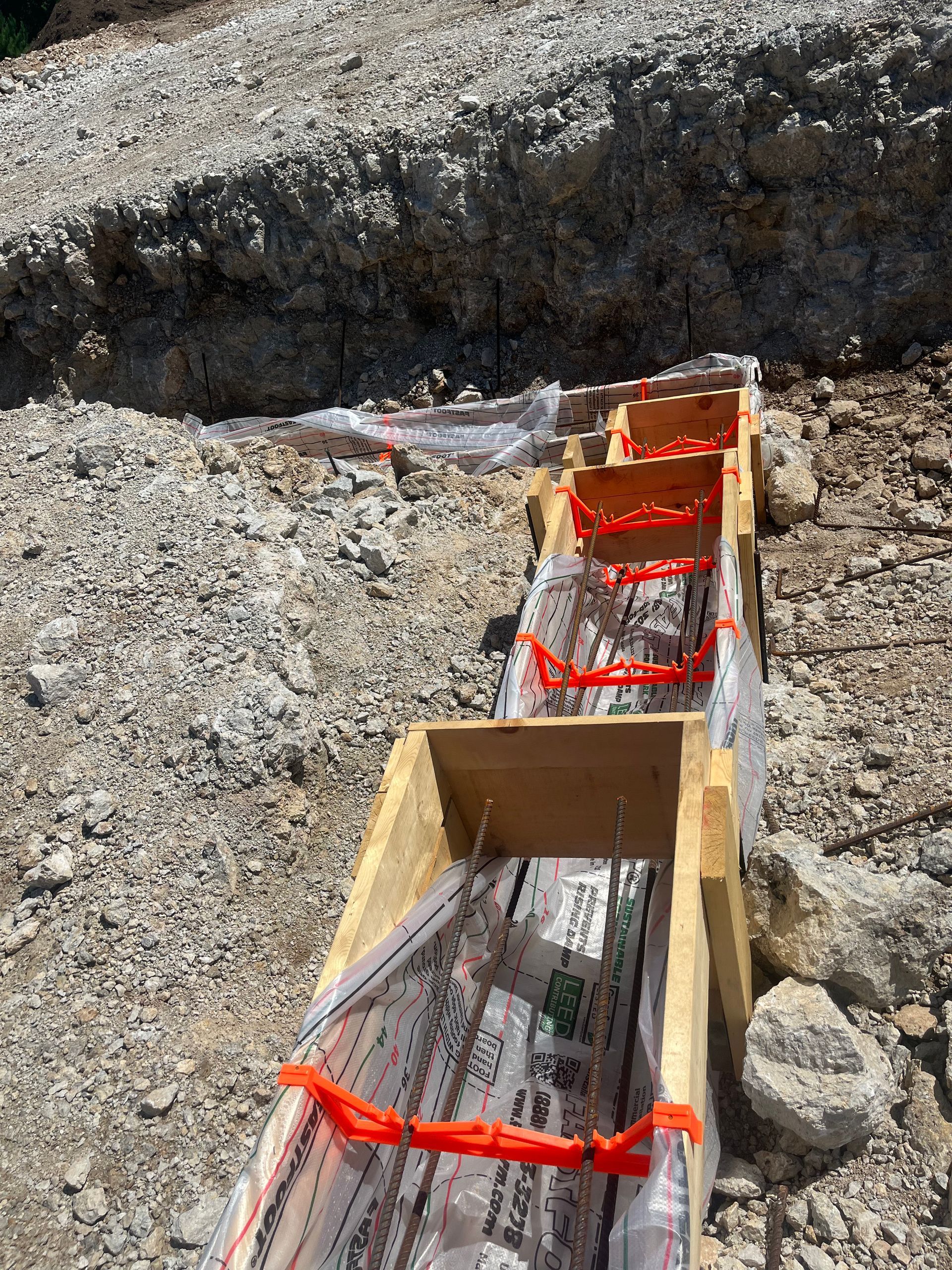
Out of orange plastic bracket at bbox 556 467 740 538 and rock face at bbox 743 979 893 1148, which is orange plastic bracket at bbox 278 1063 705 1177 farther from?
orange plastic bracket at bbox 556 467 740 538

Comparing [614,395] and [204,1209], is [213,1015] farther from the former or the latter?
[614,395]

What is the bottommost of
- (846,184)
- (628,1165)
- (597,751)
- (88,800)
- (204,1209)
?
(204,1209)

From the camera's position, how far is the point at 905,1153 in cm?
260

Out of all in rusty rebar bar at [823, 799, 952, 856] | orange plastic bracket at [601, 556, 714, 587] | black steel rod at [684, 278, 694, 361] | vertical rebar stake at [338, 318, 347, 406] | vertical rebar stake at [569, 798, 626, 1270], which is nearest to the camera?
vertical rebar stake at [569, 798, 626, 1270]

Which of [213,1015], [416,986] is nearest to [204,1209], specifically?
[213,1015]

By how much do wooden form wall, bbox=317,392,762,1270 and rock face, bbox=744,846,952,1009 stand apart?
0.23 metres

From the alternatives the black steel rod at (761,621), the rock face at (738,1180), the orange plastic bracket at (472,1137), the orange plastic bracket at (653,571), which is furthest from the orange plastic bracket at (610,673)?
the orange plastic bracket at (472,1137)

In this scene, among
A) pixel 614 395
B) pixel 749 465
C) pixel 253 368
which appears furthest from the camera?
pixel 253 368

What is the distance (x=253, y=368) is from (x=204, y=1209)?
885 centimetres

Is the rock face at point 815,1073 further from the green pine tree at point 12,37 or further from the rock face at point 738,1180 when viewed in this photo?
the green pine tree at point 12,37

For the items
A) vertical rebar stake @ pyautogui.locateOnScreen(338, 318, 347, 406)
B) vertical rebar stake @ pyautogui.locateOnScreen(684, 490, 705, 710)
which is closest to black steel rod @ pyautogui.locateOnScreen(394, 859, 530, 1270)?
vertical rebar stake @ pyautogui.locateOnScreen(684, 490, 705, 710)

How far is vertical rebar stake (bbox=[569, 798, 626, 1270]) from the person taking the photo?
1.91m

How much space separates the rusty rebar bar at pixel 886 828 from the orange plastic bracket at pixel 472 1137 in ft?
6.17

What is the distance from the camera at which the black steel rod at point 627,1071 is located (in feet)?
7.66
